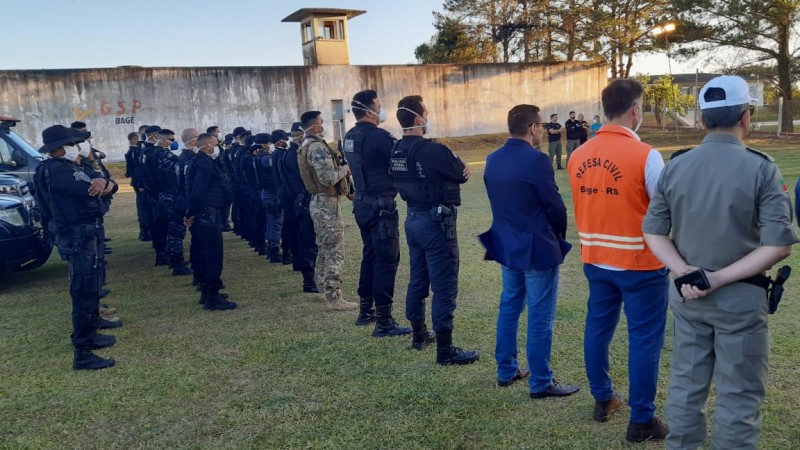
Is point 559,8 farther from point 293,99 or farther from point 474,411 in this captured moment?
point 474,411

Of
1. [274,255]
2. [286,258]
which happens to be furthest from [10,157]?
[286,258]

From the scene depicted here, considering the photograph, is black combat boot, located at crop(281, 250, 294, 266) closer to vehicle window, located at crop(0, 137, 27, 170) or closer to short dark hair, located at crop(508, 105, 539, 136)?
vehicle window, located at crop(0, 137, 27, 170)

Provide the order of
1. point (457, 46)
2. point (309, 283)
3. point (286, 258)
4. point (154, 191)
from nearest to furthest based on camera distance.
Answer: point (309, 283), point (286, 258), point (154, 191), point (457, 46)

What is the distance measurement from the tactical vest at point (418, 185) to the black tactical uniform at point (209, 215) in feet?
9.53

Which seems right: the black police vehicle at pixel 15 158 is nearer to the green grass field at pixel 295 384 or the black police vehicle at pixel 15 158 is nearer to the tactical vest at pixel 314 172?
the green grass field at pixel 295 384

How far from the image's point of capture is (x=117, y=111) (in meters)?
26.1

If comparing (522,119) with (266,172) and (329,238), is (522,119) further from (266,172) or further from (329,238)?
(266,172)

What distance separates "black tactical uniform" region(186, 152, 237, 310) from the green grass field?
0.28m

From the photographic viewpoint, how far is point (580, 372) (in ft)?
14.6

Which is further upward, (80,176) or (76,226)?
(80,176)

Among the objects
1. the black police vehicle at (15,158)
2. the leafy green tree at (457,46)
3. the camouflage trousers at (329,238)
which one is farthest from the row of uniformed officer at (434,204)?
the leafy green tree at (457,46)

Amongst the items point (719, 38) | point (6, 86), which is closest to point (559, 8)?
point (719, 38)

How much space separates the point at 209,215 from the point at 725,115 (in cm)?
554

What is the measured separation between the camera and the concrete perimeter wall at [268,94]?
82.9 feet
